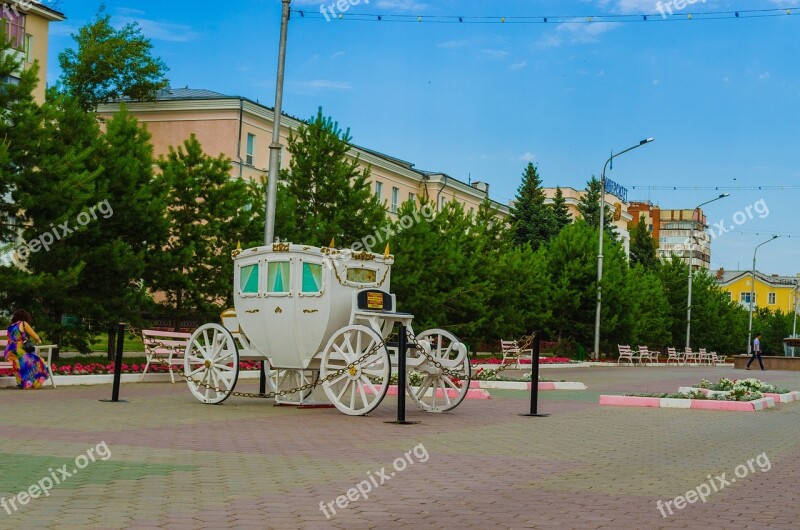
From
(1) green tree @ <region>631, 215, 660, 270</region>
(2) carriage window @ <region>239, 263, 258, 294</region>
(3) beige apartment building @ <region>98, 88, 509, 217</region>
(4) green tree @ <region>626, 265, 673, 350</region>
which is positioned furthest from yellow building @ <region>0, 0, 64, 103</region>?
(1) green tree @ <region>631, 215, 660, 270</region>

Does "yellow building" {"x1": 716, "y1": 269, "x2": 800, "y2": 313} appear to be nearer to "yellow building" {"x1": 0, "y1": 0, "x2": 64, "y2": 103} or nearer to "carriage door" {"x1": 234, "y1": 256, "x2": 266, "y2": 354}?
"yellow building" {"x1": 0, "y1": 0, "x2": 64, "y2": 103}

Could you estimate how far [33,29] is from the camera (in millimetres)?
51031

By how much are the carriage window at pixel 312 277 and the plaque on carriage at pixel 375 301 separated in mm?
826

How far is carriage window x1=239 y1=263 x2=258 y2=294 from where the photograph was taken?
17.3m

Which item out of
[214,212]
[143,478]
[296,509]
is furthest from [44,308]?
[296,509]

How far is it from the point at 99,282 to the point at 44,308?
1481mm

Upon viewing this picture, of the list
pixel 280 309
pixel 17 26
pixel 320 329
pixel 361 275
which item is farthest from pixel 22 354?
pixel 17 26

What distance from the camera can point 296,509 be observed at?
7.63 meters

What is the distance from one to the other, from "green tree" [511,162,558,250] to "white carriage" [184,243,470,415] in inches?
2394

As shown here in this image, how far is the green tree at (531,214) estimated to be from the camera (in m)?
78.0

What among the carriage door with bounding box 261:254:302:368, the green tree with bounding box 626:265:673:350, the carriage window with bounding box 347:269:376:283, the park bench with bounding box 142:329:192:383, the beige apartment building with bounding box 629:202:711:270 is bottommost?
the park bench with bounding box 142:329:192:383

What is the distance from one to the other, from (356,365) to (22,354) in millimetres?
7630

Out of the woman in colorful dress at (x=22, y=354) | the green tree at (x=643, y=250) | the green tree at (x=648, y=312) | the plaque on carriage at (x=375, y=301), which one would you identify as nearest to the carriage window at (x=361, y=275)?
the plaque on carriage at (x=375, y=301)

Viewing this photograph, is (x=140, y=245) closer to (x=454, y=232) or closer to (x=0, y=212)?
(x=0, y=212)
